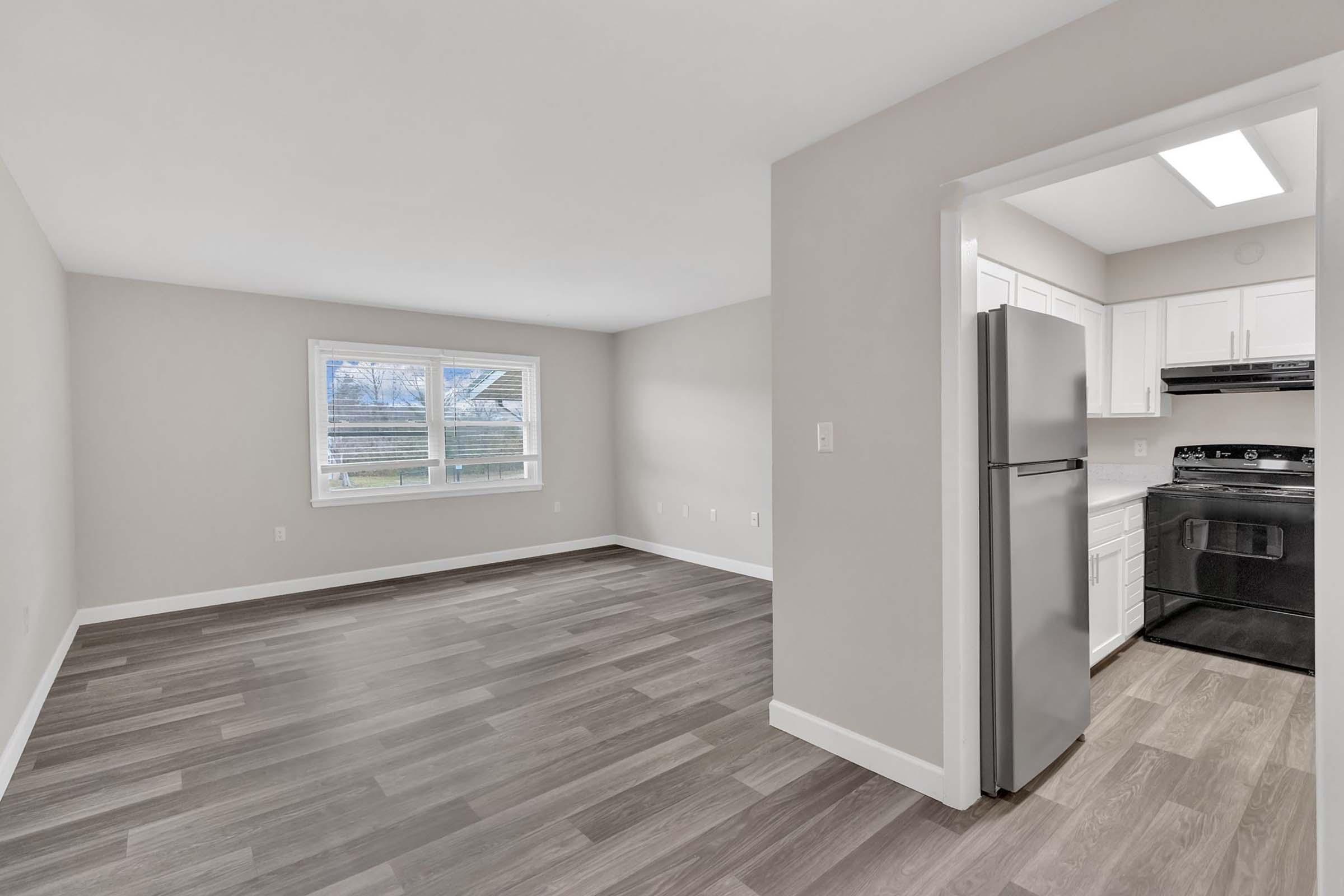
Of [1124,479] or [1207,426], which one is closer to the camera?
[1207,426]

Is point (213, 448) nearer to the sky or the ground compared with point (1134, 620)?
nearer to the sky

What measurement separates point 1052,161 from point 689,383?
4421 millimetres

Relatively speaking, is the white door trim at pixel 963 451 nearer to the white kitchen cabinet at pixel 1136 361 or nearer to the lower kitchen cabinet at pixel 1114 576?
the lower kitchen cabinet at pixel 1114 576

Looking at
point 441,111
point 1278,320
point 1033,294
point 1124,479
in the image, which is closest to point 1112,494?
point 1124,479

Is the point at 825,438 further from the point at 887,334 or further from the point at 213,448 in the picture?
the point at 213,448

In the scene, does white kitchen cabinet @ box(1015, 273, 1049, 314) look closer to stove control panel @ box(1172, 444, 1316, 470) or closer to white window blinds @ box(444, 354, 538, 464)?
stove control panel @ box(1172, 444, 1316, 470)

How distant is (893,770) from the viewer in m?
2.32

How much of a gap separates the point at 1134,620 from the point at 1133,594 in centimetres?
15

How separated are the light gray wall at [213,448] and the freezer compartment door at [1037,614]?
16.4 ft

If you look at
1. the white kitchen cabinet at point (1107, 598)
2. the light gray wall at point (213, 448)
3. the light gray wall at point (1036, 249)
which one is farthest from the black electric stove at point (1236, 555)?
the light gray wall at point (213, 448)

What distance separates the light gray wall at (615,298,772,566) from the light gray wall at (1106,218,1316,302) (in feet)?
8.23

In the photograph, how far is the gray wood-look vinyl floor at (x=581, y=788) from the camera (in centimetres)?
186

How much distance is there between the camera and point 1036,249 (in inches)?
Result: 128

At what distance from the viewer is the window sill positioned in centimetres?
536
